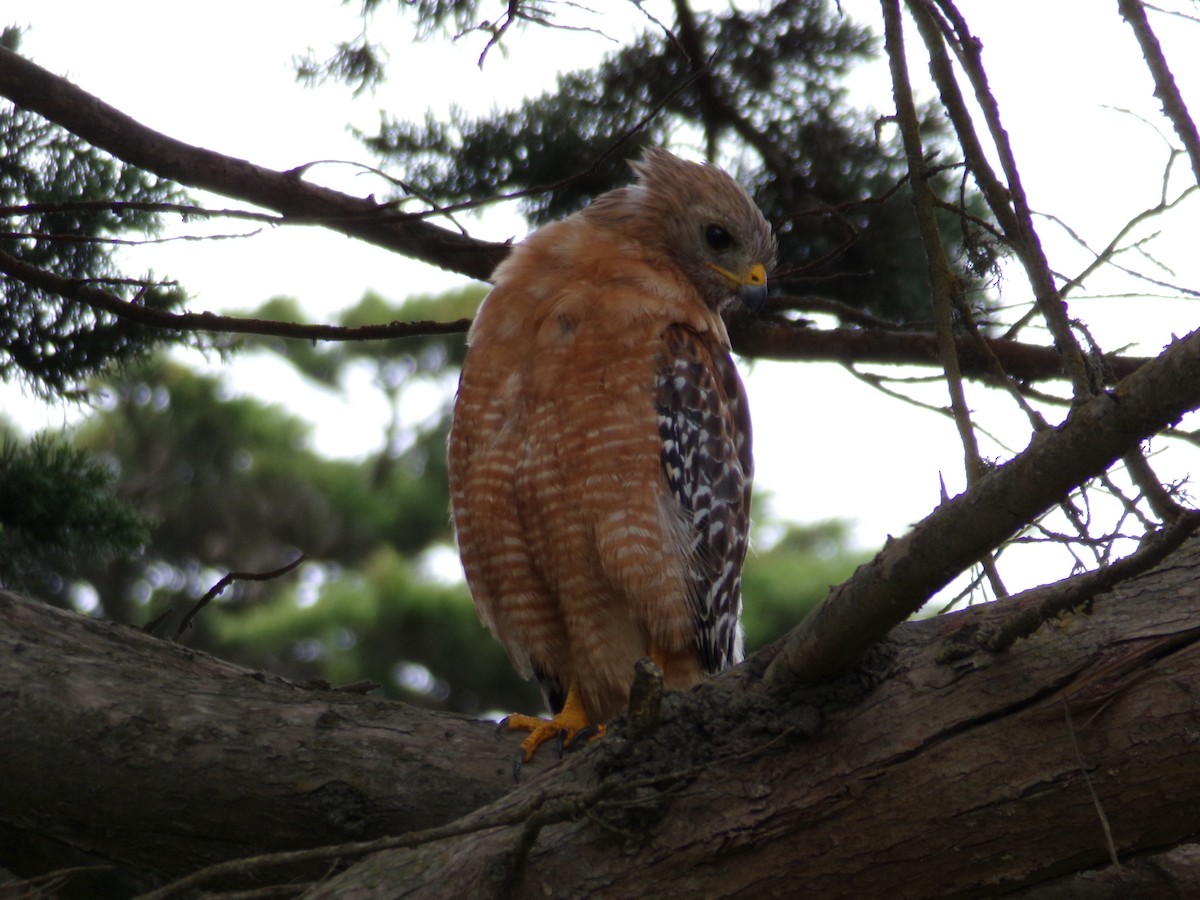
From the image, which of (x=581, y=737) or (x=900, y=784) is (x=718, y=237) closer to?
(x=581, y=737)

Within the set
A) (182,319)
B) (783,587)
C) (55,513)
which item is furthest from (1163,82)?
(783,587)

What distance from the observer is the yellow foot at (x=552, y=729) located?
3.70 meters

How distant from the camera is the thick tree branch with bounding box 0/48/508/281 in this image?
12.9 feet

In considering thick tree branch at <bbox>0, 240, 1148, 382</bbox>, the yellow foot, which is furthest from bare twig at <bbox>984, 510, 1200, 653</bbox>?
the yellow foot

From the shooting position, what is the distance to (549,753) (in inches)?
148

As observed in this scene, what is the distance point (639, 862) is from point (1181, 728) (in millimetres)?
1036

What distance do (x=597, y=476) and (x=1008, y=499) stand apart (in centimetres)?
228

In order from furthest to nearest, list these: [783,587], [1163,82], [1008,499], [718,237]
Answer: [783,587]
[718,237]
[1163,82]
[1008,499]

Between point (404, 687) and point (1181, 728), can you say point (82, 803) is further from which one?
point (404, 687)

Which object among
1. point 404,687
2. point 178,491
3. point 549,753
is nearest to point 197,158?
point 549,753

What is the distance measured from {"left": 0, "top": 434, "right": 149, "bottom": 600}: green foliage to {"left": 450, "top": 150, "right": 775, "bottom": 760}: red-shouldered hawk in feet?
3.82

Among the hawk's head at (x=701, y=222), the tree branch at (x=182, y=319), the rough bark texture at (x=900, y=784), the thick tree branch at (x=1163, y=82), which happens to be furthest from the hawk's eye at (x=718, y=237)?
the rough bark texture at (x=900, y=784)

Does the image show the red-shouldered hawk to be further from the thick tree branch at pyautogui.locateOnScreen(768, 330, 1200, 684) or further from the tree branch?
the thick tree branch at pyautogui.locateOnScreen(768, 330, 1200, 684)

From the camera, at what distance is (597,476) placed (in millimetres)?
4203
